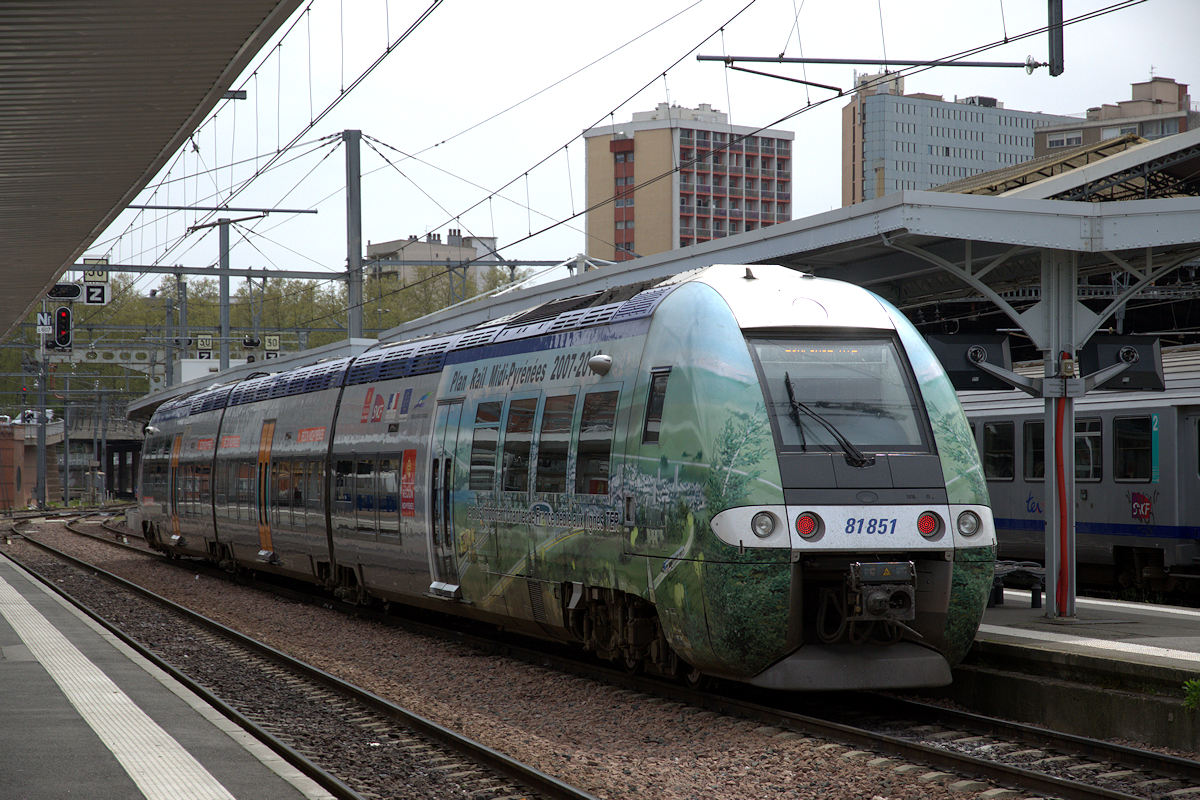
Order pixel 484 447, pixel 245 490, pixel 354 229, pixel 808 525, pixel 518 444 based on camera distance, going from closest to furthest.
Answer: pixel 808 525 → pixel 518 444 → pixel 484 447 → pixel 245 490 → pixel 354 229

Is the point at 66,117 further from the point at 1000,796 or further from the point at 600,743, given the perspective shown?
the point at 1000,796

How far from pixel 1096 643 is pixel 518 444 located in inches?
204

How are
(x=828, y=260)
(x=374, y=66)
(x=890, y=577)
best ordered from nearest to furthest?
(x=890, y=577)
(x=828, y=260)
(x=374, y=66)

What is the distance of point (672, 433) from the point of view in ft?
32.1

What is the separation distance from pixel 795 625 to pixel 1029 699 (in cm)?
203

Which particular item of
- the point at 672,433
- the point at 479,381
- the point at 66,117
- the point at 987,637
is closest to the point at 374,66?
the point at 479,381

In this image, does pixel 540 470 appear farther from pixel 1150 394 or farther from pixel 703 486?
pixel 1150 394

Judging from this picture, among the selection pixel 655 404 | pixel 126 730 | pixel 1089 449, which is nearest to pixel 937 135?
pixel 1089 449

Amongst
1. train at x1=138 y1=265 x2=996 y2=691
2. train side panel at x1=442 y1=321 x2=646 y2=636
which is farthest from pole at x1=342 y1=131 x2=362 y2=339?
train at x1=138 y1=265 x2=996 y2=691

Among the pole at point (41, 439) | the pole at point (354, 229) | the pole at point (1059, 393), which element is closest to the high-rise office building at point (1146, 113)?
the pole at point (41, 439)

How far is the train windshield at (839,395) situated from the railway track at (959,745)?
6.30 feet

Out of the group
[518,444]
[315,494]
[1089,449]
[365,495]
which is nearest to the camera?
[518,444]

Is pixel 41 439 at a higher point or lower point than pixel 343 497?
higher

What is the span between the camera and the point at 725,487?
920 centimetres
